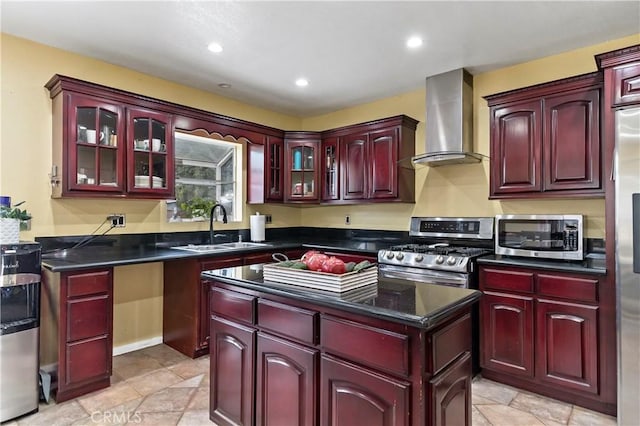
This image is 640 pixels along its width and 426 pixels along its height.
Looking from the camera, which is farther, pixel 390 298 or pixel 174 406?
pixel 174 406

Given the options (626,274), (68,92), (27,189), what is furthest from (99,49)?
(626,274)

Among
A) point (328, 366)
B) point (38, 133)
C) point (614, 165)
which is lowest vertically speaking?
point (328, 366)

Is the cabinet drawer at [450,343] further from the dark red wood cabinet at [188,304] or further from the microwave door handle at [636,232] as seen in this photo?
the dark red wood cabinet at [188,304]

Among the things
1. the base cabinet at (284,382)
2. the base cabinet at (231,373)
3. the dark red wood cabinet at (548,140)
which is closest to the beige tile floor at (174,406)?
the base cabinet at (231,373)

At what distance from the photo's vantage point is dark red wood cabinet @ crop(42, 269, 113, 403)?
2443 mm

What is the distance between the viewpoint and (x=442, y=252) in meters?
3.21

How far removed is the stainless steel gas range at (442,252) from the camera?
9.57 ft

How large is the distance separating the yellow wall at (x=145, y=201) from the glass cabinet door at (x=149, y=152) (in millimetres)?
353

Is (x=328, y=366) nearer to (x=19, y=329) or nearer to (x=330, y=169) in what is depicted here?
(x=19, y=329)

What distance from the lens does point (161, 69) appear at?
3410mm

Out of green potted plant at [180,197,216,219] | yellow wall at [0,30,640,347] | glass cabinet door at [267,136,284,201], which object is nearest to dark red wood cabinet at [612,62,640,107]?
yellow wall at [0,30,640,347]

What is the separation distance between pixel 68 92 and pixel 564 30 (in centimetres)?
379

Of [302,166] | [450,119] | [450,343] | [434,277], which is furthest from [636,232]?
[302,166]

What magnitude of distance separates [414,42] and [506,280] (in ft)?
6.57
